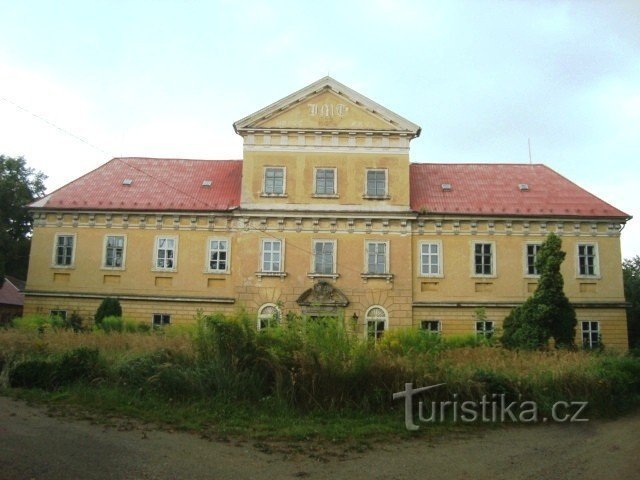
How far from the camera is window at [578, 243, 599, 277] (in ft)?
89.5

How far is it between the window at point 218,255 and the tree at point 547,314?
43.9ft

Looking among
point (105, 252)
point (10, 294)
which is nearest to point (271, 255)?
point (105, 252)

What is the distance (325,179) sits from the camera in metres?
27.5

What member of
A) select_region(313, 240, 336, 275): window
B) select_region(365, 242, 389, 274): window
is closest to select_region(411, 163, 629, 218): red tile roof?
select_region(365, 242, 389, 274): window

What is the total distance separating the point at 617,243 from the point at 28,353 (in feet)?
82.7

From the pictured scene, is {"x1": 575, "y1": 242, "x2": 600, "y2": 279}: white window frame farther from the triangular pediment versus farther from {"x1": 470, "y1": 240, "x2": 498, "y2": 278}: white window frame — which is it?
the triangular pediment

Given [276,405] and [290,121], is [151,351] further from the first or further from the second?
[290,121]

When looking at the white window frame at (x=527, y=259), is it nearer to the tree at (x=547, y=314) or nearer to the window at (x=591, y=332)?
the window at (x=591, y=332)

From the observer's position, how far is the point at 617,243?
27500 millimetres

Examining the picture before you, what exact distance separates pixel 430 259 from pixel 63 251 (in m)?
17.6

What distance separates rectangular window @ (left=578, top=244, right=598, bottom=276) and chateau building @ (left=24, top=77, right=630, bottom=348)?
0.06 meters

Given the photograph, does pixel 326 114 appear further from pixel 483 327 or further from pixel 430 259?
pixel 483 327

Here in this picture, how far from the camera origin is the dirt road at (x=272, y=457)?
8.05m

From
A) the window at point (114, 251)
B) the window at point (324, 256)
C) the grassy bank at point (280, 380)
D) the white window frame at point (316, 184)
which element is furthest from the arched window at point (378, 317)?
the grassy bank at point (280, 380)
